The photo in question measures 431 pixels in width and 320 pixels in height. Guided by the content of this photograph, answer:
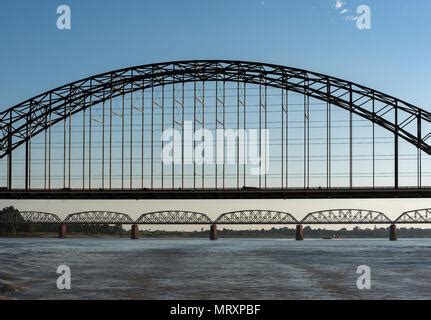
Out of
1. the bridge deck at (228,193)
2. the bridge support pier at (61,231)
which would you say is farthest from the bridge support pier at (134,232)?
the bridge deck at (228,193)

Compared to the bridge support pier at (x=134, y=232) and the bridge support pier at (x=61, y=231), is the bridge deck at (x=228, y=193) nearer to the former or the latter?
the bridge support pier at (x=134, y=232)

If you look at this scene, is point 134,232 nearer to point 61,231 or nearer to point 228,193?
point 61,231

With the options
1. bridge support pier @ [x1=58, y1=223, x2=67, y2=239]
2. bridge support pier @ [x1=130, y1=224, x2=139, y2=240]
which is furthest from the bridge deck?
bridge support pier @ [x1=58, y1=223, x2=67, y2=239]

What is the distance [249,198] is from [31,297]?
172 feet

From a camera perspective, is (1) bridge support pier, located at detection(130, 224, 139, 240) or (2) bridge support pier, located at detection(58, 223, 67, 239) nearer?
(1) bridge support pier, located at detection(130, 224, 139, 240)

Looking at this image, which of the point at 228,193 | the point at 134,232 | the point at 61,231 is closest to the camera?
the point at 228,193

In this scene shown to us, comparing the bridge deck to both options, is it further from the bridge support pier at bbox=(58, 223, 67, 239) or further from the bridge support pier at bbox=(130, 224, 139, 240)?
the bridge support pier at bbox=(58, 223, 67, 239)

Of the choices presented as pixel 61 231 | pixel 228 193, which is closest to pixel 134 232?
pixel 61 231

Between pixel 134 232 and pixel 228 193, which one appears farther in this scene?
pixel 134 232

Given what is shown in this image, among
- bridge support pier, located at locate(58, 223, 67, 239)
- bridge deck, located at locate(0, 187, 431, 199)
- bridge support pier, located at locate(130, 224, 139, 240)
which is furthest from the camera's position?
bridge support pier, located at locate(58, 223, 67, 239)

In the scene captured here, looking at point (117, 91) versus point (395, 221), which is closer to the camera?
point (117, 91)

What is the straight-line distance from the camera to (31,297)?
28812 millimetres
